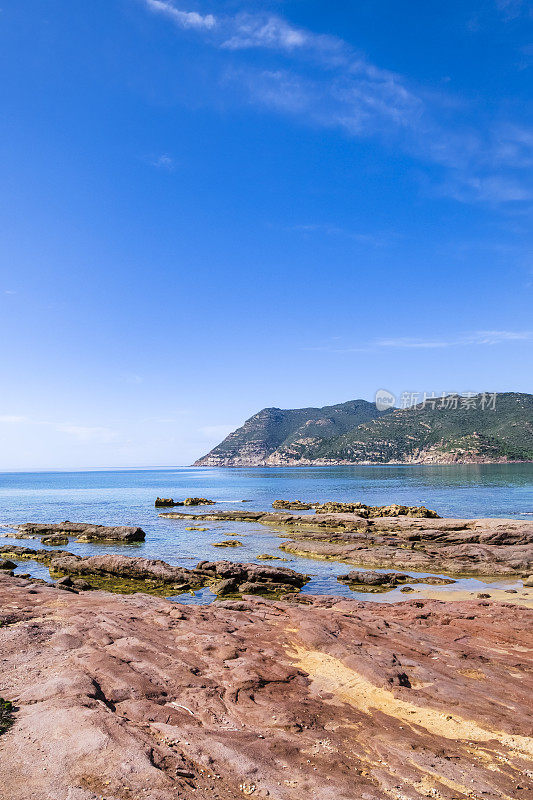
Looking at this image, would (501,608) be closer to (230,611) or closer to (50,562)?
(230,611)

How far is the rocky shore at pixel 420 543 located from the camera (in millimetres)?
31531

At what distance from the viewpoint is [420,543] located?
4006cm

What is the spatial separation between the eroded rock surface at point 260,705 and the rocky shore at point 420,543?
1475 centimetres

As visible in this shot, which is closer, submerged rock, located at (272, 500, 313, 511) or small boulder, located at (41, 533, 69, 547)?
small boulder, located at (41, 533, 69, 547)

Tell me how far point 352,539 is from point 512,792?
3524 cm

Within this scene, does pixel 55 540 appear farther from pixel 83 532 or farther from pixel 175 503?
pixel 175 503

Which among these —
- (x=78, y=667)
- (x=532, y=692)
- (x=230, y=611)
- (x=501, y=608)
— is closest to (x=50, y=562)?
(x=230, y=611)

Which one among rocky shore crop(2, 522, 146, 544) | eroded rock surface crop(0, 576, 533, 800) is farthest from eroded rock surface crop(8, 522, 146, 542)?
eroded rock surface crop(0, 576, 533, 800)

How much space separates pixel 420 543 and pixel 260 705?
3337cm

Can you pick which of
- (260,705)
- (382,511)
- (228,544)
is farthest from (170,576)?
(382,511)

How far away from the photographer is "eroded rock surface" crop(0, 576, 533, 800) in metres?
7.20

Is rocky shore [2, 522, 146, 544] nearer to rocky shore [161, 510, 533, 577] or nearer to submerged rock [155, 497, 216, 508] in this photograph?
rocky shore [161, 510, 533, 577]

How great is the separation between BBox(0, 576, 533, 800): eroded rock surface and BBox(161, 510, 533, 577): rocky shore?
48.4ft

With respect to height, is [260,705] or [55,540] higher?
[260,705]
